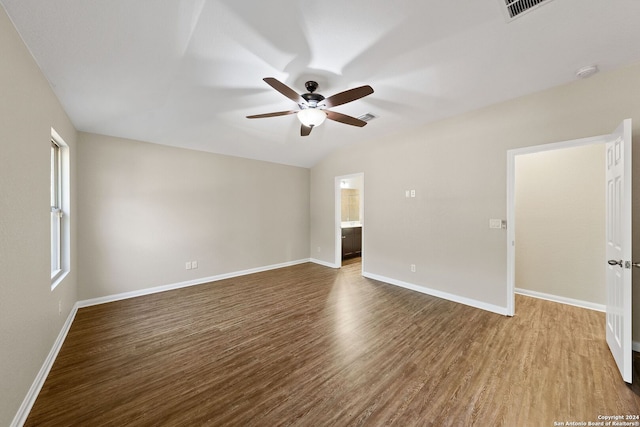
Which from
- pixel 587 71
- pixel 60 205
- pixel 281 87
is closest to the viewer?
pixel 281 87

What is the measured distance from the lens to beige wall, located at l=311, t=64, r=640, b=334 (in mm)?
2396

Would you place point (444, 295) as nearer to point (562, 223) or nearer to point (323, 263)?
point (562, 223)

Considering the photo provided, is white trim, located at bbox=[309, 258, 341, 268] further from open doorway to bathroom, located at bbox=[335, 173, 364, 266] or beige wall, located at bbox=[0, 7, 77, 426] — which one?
beige wall, located at bbox=[0, 7, 77, 426]

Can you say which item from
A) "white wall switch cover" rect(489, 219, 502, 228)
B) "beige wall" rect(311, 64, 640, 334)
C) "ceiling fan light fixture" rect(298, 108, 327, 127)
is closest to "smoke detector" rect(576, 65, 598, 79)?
"beige wall" rect(311, 64, 640, 334)

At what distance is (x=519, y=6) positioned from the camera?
1654 mm

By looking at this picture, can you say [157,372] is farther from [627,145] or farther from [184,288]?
[627,145]

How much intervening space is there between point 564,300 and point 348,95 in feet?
13.8

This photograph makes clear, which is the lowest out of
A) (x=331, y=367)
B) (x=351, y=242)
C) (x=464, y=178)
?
(x=331, y=367)

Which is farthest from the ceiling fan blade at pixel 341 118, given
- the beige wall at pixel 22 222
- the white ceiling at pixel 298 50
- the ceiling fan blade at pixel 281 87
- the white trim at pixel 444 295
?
the white trim at pixel 444 295

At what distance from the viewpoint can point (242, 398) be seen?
5.54 feet

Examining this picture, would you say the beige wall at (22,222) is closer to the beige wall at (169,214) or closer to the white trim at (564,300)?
the beige wall at (169,214)

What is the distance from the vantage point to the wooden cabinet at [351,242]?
19.8 feet

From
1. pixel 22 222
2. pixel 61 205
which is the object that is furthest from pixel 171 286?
pixel 22 222

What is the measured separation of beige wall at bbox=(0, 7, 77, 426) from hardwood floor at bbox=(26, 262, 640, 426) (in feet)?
1.16
